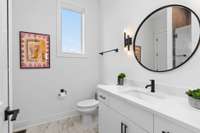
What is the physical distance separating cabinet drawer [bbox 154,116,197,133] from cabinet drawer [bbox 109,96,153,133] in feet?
0.17

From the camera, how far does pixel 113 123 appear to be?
1.43 metres

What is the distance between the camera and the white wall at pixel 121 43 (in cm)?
125

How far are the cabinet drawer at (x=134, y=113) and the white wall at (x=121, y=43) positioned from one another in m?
0.62

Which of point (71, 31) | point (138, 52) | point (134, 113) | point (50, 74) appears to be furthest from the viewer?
point (71, 31)

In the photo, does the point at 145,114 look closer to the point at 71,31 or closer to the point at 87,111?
the point at 87,111

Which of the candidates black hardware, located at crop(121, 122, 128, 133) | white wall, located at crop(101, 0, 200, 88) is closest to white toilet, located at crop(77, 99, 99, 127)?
white wall, located at crop(101, 0, 200, 88)

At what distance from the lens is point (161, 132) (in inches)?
34.0

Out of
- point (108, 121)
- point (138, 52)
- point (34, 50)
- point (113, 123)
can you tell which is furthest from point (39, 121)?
point (138, 52)

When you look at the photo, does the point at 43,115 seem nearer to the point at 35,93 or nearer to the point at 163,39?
the point at 35,93

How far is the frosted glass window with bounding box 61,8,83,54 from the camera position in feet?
8.41

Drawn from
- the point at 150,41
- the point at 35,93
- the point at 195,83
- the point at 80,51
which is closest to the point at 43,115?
the point at 35,93

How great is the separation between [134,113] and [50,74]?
181 cm

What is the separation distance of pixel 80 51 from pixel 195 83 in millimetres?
2150

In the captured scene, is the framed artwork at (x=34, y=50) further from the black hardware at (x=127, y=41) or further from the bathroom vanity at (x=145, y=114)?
the black hardware at (x=127, y=41)
